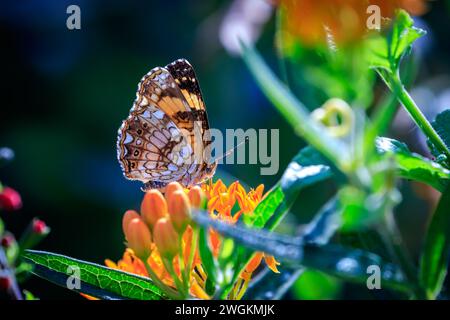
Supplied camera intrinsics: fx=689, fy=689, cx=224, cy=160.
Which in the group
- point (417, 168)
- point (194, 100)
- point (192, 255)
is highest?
point (194, 100)

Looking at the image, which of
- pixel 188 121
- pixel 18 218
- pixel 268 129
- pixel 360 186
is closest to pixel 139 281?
pixel 360 186

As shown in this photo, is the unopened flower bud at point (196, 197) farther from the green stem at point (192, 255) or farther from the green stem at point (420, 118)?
the green stem at point (420, 118)

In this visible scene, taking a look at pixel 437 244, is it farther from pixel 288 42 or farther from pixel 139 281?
pixel 139 281

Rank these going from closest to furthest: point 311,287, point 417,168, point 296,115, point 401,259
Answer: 1. point 296,115
2. point 401,259
3. point 417,168
4. point 311,287

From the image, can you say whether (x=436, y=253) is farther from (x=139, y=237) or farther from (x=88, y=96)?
(x=88, y=96)

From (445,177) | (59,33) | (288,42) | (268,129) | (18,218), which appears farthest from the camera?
(59,33)

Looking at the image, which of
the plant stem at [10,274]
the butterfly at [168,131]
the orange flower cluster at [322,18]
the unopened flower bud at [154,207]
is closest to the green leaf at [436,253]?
the orange flower cluster at [322,18]

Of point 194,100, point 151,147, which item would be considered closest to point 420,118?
point 194,100
